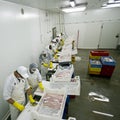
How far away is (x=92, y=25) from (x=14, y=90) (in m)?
7.24

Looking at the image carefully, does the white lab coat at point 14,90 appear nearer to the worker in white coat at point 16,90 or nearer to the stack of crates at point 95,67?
the worker in white coat at point 16,90

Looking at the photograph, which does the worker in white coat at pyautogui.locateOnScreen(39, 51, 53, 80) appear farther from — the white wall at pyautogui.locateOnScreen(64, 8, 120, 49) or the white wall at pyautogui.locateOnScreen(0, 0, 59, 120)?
the white wall at pyautogui.locateOnScreen(64, 8, 120, 49)

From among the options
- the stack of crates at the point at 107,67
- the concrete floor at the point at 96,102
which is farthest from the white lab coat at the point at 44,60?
the stack of crates at the point at 107,67

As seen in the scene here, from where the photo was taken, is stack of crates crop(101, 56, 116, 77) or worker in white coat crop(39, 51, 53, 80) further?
stack of crates crop(101, 56, 116, 77)

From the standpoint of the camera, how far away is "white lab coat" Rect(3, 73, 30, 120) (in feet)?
5.95

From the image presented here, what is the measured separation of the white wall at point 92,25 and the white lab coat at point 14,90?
6.88 meters

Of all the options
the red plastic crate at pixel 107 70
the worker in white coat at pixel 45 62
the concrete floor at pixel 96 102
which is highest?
the worker in white coat at pixel 45 62

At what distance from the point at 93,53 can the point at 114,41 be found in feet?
12.6

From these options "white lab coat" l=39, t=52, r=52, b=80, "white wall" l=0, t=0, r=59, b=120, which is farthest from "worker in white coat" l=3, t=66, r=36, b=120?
"white lab coat" l=39, t=52, r=52, b=80

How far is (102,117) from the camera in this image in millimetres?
2584

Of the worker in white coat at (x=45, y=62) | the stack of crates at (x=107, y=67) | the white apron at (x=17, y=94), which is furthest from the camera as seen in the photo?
the stack of crates at (x=107, y=67)

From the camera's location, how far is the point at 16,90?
1.95 m

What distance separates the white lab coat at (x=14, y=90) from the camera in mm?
1814

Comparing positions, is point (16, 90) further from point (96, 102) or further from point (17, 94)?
point (96, 102)
